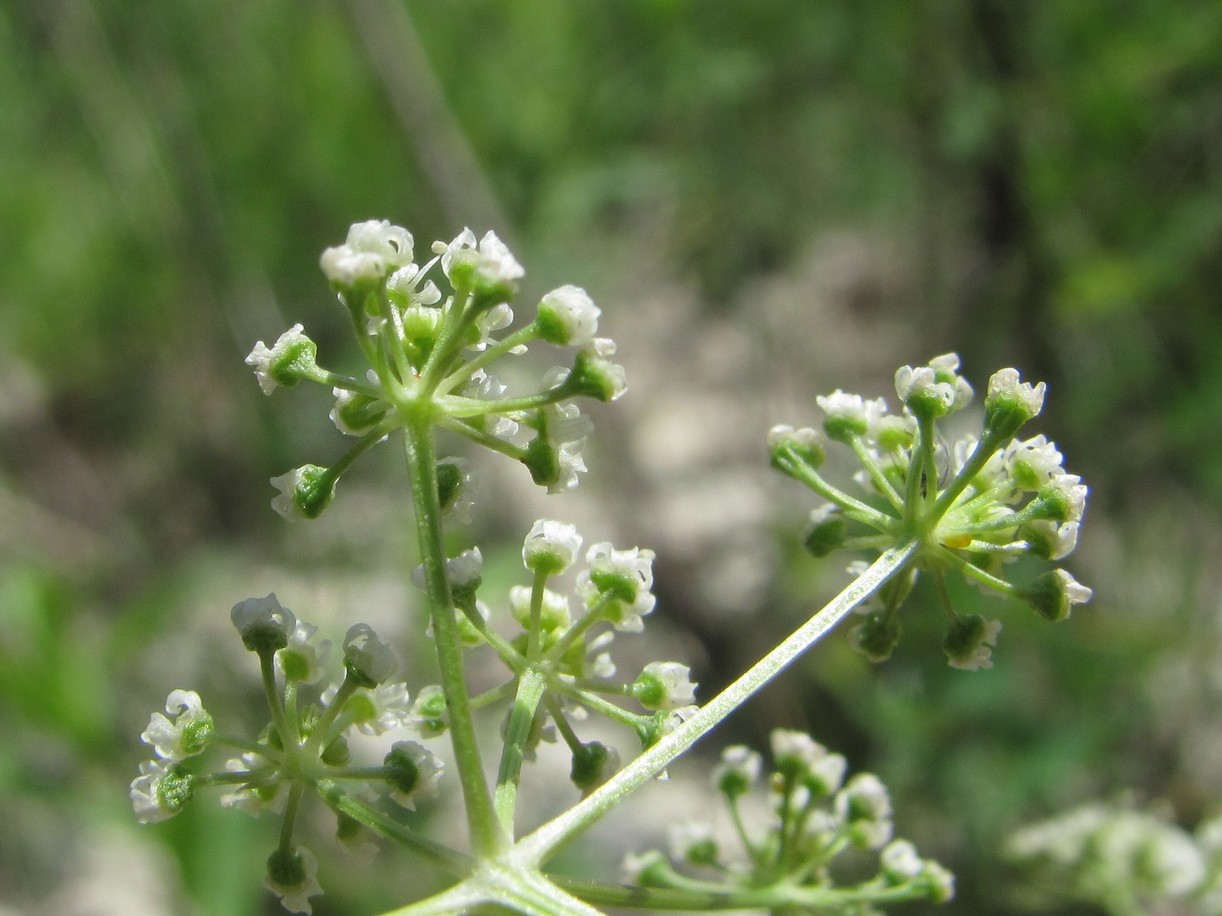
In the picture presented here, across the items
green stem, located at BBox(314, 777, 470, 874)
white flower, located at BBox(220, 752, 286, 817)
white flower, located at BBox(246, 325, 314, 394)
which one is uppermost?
white flower, located at BBox(246, 325, 314, 394)

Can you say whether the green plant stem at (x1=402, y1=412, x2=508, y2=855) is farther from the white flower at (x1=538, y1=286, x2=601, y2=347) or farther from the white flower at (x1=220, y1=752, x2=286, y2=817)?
the white flower at (x1=220, y1=752, x2=286, y2=817)

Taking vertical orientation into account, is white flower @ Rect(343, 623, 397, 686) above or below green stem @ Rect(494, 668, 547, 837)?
above

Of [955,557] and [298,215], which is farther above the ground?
[298,215]

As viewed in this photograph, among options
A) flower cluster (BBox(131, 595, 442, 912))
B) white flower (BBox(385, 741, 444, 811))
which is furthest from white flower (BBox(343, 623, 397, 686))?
white flower (BBox(385, 741, 444, 811))

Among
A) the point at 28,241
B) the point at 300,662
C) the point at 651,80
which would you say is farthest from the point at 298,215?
the point at 300,662

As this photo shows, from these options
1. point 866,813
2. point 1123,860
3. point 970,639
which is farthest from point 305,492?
point 1123,860

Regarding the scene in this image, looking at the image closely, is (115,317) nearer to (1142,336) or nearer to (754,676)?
(1142,336)
